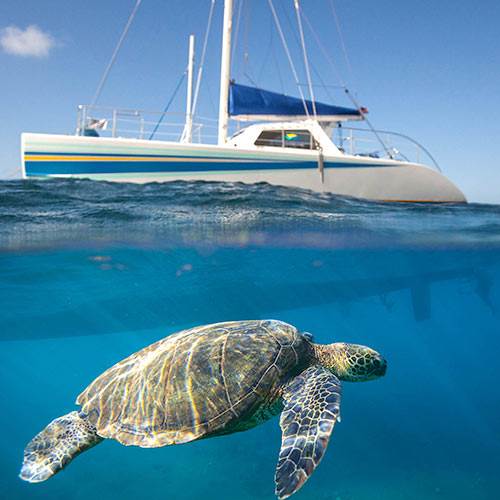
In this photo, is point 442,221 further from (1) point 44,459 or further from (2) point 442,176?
(1) point 44,459

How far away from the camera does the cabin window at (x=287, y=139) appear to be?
1316 centimetres

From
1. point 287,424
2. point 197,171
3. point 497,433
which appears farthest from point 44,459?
point 497,433

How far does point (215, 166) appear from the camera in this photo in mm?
11703

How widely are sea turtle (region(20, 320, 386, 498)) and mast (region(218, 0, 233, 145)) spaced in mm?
10762

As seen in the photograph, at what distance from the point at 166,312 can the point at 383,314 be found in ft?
43.8

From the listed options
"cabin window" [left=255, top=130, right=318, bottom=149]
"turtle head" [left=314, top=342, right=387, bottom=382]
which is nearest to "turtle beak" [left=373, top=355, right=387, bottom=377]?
"turtle head" [left=314, top=342, right=387, bottom=382]

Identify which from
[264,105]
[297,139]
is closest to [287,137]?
[297,139]

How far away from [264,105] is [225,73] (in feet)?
5.75

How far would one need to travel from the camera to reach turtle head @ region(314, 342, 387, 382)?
370cm

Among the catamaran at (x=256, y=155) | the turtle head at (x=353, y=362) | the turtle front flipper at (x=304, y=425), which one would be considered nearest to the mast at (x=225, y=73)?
the catamaran at (x=256, y=155)

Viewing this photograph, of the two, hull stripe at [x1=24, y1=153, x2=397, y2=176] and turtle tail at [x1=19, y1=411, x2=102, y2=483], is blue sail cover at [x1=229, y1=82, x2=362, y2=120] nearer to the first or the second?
hull stripe at [x1=24, y1=153, x2=397, y2=176]

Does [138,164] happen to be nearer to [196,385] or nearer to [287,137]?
[287,137]

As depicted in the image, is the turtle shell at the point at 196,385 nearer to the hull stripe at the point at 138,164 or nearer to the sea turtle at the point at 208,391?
the sea turtle at the point at 208,391

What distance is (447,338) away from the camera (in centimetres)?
2912
